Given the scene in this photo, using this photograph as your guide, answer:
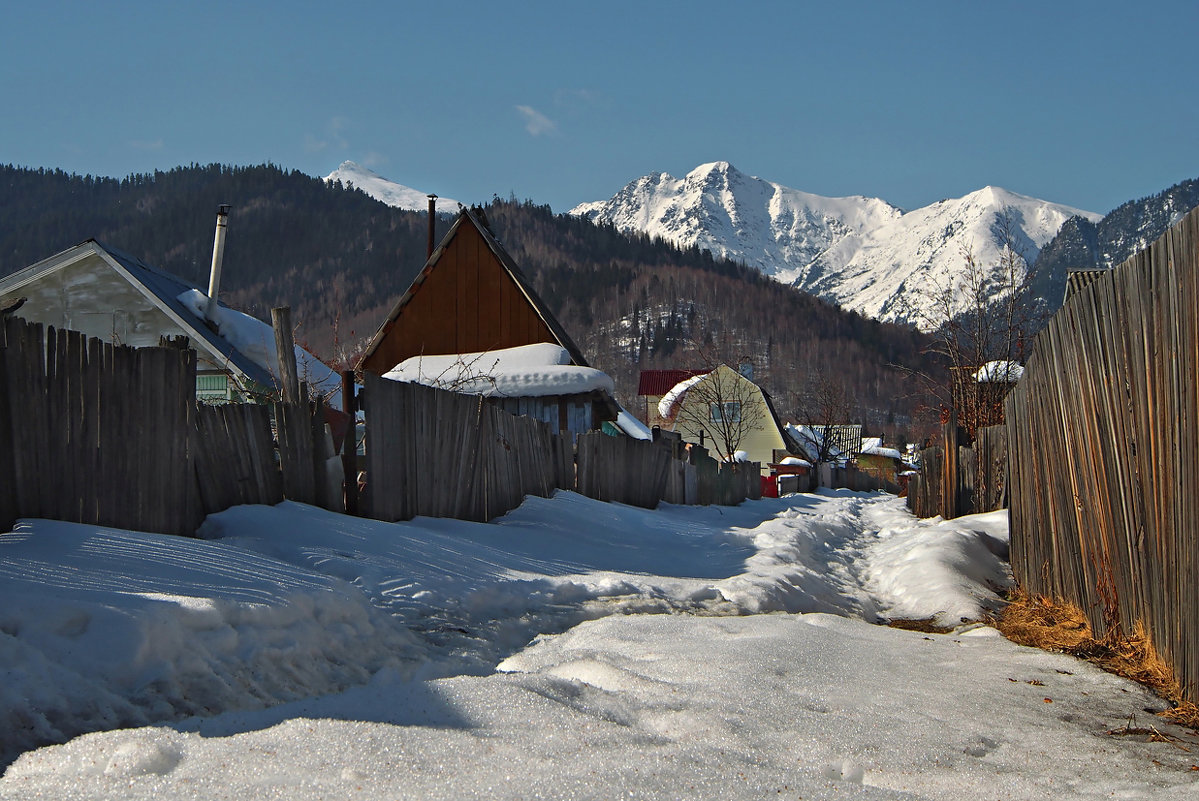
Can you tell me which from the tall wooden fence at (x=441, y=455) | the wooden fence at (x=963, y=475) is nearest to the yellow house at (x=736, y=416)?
the wooden fence at (x=963, y=475)

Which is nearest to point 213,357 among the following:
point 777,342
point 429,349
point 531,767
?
point 429,349

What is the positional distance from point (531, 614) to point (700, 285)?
13118 cm

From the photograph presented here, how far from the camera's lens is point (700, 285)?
134 metres

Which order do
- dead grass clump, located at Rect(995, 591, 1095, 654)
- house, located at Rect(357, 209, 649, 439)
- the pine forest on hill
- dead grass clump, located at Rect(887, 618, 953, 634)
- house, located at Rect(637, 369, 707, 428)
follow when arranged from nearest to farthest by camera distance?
dead grass clump, located at Rect(995, 591, 1095, 654) < dead grass clump, located at Rect(887, 618, 953, 634) < house, located at Rect(357, 209, 649, 439) < house, located at Rect(637, 369, 707, 428) < the pine forest on hill

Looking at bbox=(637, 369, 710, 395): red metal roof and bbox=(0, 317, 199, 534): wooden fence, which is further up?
bbox=(637, 369, 710, 395): red metal roof

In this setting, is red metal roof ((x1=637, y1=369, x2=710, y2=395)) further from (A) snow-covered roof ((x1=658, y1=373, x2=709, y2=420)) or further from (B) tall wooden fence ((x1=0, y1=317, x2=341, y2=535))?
(B) tall wooden fence ((x1=0, y1=317, x2=341, y2=535))

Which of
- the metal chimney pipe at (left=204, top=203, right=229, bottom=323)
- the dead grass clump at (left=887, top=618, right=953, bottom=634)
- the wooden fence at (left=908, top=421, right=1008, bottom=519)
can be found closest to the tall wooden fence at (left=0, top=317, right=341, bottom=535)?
the dead grass clump at (left=887, top=618, right=953, bottom=634)

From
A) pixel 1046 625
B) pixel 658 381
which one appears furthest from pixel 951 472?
pixel 658 381

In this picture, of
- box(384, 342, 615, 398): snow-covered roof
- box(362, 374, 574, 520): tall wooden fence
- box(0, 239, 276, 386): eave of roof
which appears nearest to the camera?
box(362, 374, 574, 520): tall wooden fence

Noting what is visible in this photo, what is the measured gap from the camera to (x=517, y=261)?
125 metres

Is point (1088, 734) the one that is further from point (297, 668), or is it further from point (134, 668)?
point (134, 668)

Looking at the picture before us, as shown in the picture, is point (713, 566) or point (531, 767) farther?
point (713, 566)

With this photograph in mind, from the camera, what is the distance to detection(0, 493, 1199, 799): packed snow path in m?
2.40

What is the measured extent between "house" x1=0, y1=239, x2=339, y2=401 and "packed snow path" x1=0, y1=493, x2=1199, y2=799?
1265 centimetres
